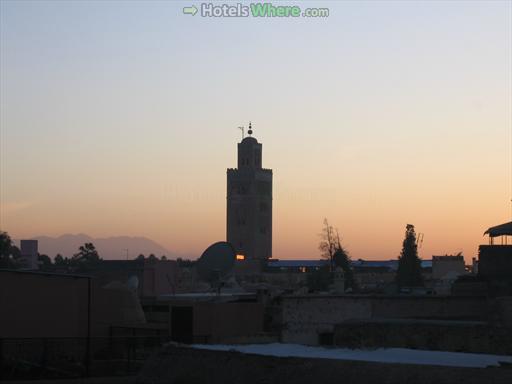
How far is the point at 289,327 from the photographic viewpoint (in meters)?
34.8

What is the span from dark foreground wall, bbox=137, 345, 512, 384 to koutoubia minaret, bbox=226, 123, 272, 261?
122914mm

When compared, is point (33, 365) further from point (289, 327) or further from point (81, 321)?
point (289, 327)

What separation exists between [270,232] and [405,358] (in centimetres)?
13395

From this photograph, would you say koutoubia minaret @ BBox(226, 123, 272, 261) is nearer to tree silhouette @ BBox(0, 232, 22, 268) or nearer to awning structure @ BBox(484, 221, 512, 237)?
tree silhouette @ BBox(0, 232, 22, 268)

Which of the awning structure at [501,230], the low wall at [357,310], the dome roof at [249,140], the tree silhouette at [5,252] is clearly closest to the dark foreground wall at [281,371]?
the low wall at [357,310]

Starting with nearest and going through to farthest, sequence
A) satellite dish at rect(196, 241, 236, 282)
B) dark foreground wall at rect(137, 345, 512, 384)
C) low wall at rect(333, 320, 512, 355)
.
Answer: dark foreground wall at rect(137, 345, 512, 384) → low wall at rect(333, 320, 512, 355) → satellite dish at rect(196, 241, 236, 282)

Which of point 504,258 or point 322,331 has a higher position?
point 504,258

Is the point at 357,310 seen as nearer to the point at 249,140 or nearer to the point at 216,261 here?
the point at 216,261

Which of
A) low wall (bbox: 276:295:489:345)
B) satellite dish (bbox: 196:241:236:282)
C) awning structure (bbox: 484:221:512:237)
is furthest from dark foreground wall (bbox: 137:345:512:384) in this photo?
satellite dish (bbox: 196:241:236:282)

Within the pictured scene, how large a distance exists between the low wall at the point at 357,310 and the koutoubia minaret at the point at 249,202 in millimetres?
104141

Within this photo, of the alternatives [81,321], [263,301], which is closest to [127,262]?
[263,301]

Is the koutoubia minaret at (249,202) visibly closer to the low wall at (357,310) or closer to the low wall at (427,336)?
the low wall at (357,310)

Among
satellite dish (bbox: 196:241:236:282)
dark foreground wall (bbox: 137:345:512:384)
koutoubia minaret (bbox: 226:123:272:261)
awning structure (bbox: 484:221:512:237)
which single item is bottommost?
dark foreground wall (bbox: 137:345:512:384)

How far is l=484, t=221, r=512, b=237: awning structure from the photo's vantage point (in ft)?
111
